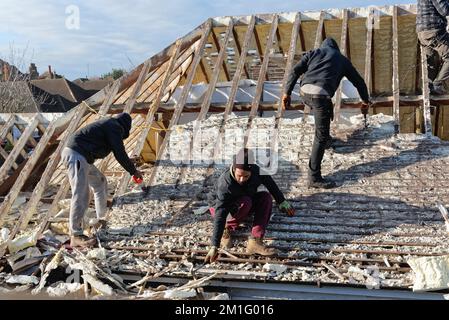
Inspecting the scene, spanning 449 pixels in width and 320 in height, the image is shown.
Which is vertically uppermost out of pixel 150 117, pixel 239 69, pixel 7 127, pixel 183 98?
pixel 239 69

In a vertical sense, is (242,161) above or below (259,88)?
below

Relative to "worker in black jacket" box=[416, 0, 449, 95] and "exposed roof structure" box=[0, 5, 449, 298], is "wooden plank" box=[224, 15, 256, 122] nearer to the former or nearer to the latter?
"exposed roof structure" box=[0, 5, 449, 298]

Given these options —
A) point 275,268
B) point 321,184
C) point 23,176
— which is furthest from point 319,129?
point 23,176

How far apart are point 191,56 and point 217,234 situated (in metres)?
4.62

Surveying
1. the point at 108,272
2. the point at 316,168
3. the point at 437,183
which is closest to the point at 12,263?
the point at 108,272

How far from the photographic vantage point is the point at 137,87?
6.96m

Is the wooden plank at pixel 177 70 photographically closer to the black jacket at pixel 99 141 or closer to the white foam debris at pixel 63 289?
the black jacket at pixel 99 141

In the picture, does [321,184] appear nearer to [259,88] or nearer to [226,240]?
[226,240]

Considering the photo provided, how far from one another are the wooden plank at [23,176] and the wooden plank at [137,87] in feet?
3.47

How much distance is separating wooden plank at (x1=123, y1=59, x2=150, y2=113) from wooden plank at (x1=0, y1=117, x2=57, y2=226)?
106 cm

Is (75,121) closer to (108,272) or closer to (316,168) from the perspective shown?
(108,272)

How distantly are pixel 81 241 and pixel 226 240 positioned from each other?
1.50 metres

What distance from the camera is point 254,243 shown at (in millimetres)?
4301

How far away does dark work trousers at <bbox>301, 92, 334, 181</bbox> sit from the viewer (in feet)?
16.4
